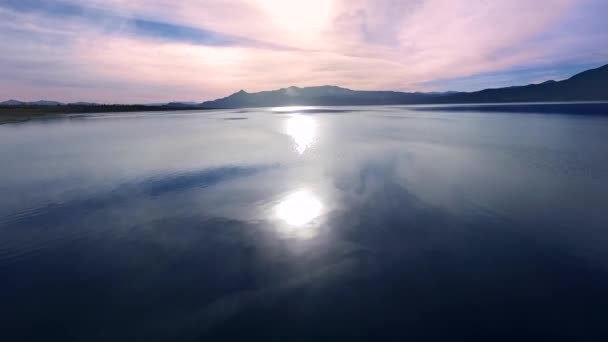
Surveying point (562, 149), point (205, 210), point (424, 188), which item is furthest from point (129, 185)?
point (562, 149)

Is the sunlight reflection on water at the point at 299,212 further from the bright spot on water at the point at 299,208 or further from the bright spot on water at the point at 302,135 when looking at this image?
the bright spot on water at the point at 302,135

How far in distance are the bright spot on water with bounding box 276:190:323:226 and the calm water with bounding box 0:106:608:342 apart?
116 mm

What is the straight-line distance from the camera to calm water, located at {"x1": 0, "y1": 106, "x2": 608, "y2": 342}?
22.7ft

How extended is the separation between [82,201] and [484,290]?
63.5 ft

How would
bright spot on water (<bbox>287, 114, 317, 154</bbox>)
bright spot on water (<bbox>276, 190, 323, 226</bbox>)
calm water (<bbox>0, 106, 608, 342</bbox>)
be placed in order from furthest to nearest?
bright spot on water (<bbox>287, 114, 317, 154</bbox>) → bright spot on water (<bbox>276, 190, 323, 226</bbox>) → calm water (<bbox>0, 106, 608, 342</bbox>)

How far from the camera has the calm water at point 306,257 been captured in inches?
272

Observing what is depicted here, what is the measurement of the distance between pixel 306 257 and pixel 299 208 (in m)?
4.78

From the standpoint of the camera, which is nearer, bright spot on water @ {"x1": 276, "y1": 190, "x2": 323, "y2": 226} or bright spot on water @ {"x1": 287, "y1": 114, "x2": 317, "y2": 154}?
bright spot on water @ {"x1": 276, "y1": 190, "x2": 323, "y2": 226}

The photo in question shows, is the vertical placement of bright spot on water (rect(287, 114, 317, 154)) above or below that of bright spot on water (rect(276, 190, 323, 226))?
above

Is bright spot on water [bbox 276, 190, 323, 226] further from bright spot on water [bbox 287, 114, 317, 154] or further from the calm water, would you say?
bright spot on water [bbox 287, 114, 317, 154]

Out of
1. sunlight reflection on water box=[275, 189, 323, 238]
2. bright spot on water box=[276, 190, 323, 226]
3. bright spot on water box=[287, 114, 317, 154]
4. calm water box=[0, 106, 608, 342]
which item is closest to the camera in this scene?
calm water box=[0, 106, 608, 342]

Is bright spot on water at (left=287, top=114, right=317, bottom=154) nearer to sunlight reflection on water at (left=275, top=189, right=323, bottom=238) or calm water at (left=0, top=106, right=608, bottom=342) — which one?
calm water at (left=0, top=106, right=608, bottom=342)

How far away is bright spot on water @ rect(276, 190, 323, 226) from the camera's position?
13048mm

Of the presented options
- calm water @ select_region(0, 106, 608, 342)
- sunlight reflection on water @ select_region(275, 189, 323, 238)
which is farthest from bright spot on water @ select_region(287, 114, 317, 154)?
sunlight reflection on water @ select_region(275, 189, 323, 238)
